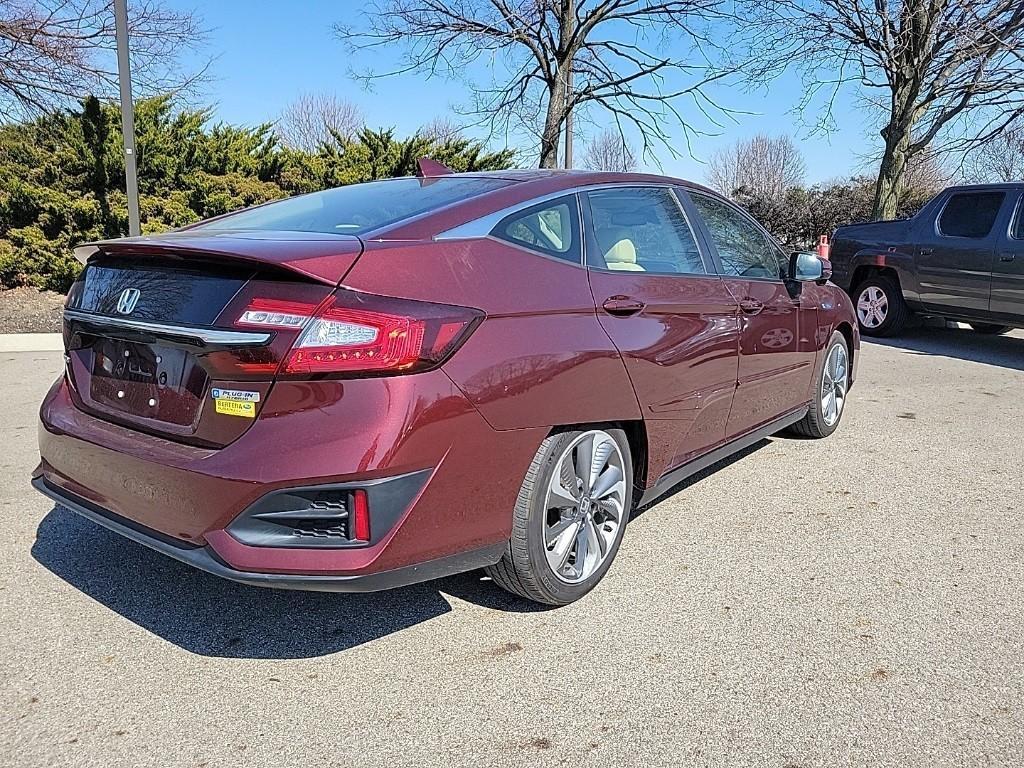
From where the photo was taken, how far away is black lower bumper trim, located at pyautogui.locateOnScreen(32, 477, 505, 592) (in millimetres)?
2406

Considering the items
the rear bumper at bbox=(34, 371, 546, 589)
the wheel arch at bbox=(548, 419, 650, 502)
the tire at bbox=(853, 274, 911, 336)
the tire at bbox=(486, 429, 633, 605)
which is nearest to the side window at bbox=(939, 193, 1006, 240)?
the tire at bbox=(853, 274, 911, 336)

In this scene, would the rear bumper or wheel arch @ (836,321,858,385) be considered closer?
the rear bumper

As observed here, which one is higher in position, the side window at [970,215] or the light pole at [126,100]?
the light pole at [126,100]

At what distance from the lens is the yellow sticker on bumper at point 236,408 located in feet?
7.91

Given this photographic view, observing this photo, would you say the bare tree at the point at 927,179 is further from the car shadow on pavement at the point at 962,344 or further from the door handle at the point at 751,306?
the door handle at the point at 751,306

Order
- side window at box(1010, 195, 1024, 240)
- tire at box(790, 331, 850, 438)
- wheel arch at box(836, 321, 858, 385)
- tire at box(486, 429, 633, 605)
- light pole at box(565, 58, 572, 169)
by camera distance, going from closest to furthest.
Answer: tire at box(486, 429, 633, 605) → tire at box(790, 331, 850, 438) → wheel arch at box(836, 321, 858, 385) → side window at box(1010, 195, 1024, 240) → light pole at box(565, 58, 572, 169)

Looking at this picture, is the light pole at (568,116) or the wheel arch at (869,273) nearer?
the wheel arch at (869,273)

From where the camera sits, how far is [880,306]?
33.2 ft

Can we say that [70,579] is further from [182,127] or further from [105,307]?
[182,127]

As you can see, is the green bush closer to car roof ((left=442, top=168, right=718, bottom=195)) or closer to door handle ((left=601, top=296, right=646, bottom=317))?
car roof ((left=442, top=168, right=718, bottom=195))

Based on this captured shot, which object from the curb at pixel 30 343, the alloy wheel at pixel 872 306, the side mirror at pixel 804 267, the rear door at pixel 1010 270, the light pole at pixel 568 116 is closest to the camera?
the side mirror at pixel 804 267

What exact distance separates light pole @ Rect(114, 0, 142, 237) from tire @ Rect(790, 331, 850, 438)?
292 inches

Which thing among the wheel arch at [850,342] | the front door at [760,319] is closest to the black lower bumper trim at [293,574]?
the front door at [760,319]

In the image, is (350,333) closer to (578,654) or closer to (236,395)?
(236,395)
